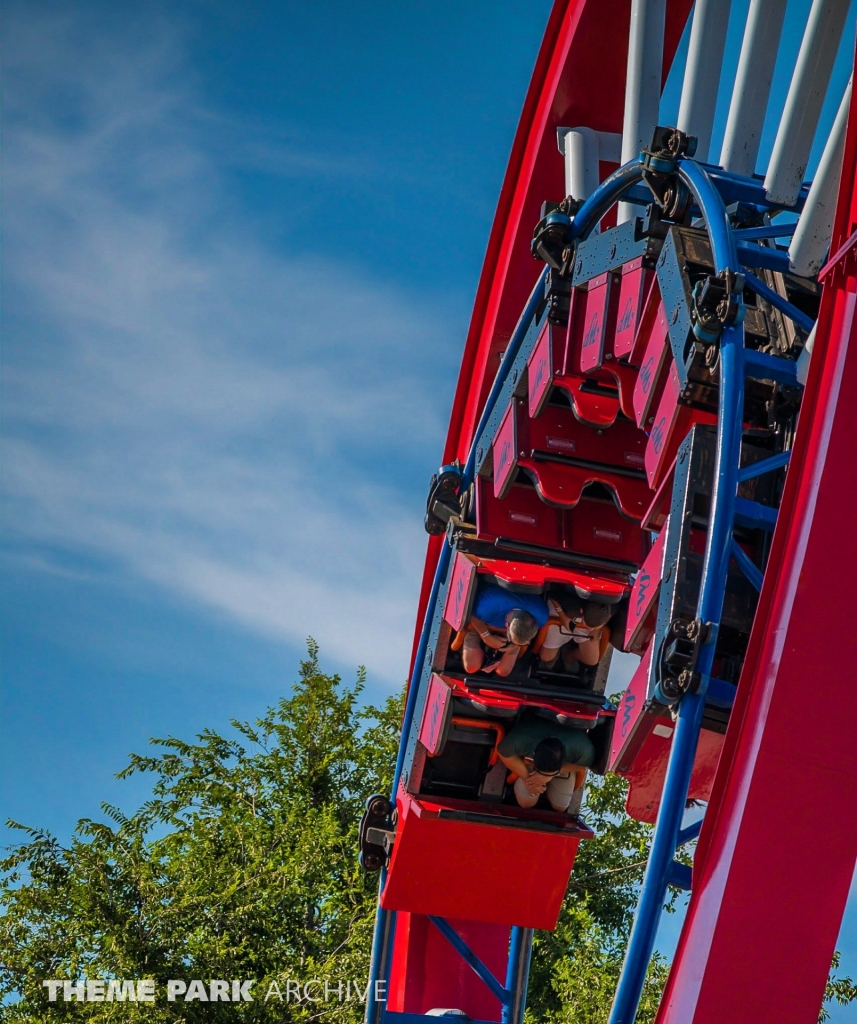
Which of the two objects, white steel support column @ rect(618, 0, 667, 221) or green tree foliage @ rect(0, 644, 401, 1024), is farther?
green tree foliage @ rect(0, 644, 401, 1024)

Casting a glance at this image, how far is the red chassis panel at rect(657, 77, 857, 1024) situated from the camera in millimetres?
4121

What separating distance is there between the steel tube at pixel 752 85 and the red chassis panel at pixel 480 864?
4188 mm

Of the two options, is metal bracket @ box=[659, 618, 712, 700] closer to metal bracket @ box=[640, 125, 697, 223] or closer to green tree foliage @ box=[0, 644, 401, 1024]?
metal bracket @ box=[640, 125, 697, 223]

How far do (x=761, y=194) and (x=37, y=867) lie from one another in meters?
11.7

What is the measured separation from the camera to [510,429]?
7.80m

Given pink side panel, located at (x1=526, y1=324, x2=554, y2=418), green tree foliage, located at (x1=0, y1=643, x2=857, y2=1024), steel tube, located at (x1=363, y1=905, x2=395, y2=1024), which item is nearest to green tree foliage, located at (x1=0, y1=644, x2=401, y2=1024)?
green tree foliage, located at (x1=0, y1=643, x2=857, y2=1024)

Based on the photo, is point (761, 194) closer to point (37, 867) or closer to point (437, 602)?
point (437, 602)

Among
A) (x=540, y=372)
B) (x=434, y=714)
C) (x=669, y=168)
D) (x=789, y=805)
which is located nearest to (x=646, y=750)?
(x=789, y=805)

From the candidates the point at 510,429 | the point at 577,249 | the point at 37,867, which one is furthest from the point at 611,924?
the point at 577,249

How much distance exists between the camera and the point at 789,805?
4.14 metres

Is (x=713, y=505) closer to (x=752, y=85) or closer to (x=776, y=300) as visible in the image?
(x=776, y=300)

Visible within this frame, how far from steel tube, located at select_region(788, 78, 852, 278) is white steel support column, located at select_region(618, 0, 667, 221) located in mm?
1876

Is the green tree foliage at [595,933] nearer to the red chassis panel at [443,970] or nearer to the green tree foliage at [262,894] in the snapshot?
the green tree foliage at [262,894]

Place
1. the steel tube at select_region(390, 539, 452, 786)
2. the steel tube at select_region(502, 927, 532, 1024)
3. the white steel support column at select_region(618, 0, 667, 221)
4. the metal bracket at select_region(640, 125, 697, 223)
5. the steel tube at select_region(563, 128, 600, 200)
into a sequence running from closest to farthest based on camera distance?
1. the metal bracket at select_region(640, 125, 697, 223)
2. the white steel support column at select_region(618, 0, 667, 221)
3. the steel tube at select_region(563, 128, 600, 200)
4. the steel tube at select_region(390, 539, 452, 786)
5. the steel tube at select_region(502, 927, 532, 1024)
